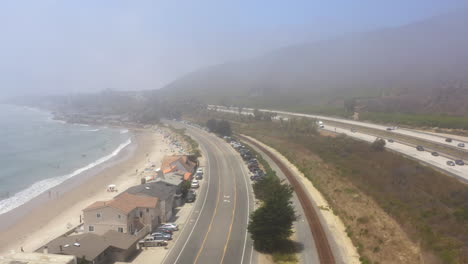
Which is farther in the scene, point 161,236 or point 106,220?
point 106,220

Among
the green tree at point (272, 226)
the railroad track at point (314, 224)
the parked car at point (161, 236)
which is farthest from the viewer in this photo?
the parked car at point (161, 236)

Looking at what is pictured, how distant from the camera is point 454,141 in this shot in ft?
164

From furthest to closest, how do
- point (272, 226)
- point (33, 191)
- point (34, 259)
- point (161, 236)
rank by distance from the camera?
point (33, 191), point (161, 236), point (272, 226), point (34, 259)

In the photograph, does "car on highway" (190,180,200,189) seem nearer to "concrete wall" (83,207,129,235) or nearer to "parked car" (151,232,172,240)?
"concrete wall" (83,207,129,235)

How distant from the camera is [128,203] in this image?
28219 mm

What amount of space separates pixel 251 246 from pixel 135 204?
31.0ft

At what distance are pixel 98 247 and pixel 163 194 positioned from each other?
864 cm

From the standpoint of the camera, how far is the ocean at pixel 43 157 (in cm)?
4634

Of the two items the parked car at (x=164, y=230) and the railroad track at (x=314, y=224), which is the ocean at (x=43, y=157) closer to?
the parked car at (x=164, y=230)

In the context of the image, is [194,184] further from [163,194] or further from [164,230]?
[164,230]

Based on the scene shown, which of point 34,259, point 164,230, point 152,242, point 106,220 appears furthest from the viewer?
point 164,230

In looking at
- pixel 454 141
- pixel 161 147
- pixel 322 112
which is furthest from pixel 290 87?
pixel 454 141

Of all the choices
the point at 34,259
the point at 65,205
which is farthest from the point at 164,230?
the point at 65,205

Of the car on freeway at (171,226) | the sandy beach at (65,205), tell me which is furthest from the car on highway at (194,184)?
the car on freeway at (171,226)
